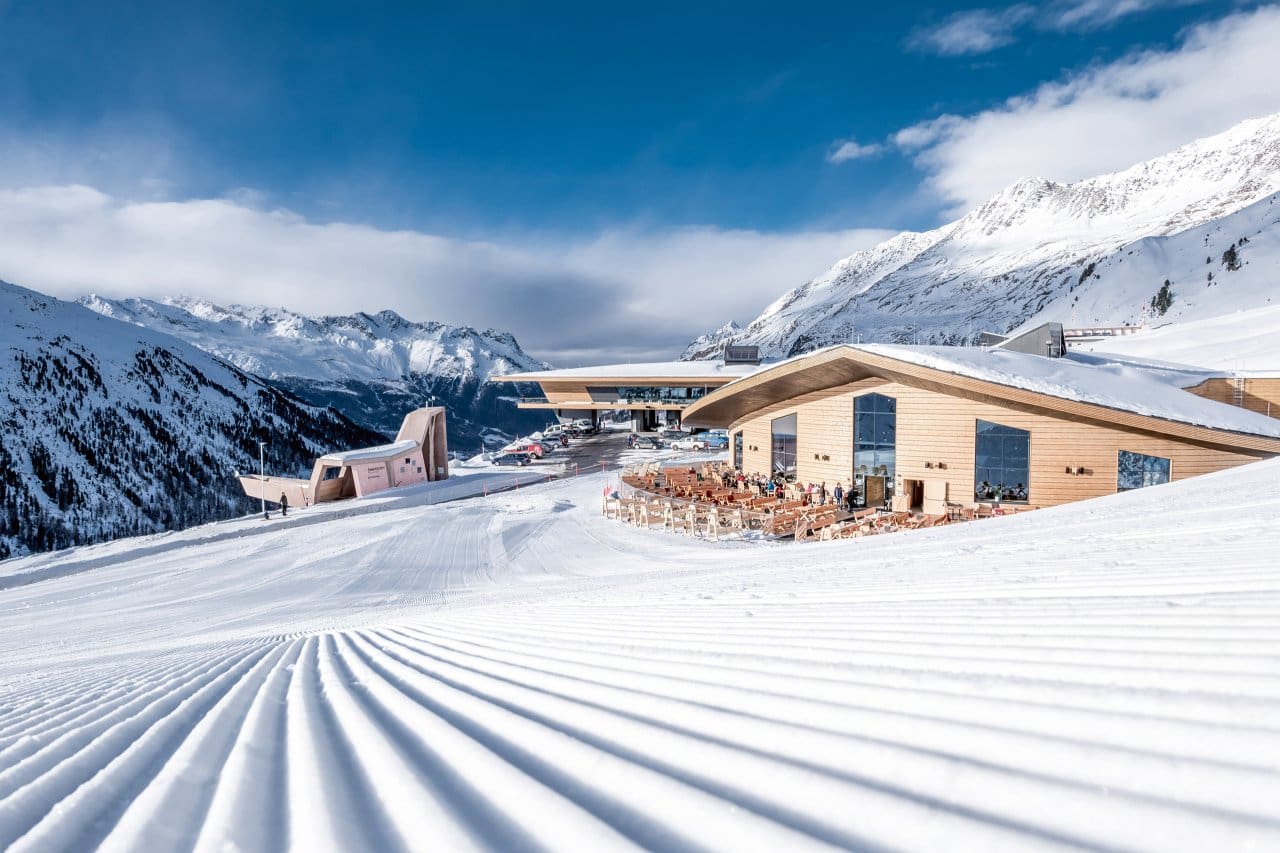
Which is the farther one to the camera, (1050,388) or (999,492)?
(999,492)

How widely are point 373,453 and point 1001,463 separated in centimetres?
2501

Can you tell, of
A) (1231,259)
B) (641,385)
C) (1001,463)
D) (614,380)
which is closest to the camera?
(1001,463)

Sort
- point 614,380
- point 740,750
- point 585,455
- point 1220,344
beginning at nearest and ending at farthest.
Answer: point 740,750, point 1220,344, point 585,455, point 614,380

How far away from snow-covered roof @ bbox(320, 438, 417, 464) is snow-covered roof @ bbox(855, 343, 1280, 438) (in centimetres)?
2151

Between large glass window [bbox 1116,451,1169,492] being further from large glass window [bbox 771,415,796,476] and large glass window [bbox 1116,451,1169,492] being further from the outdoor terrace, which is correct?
large glass window [bbox 771,415,796,476]

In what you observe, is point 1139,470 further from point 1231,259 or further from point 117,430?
point 1231,259

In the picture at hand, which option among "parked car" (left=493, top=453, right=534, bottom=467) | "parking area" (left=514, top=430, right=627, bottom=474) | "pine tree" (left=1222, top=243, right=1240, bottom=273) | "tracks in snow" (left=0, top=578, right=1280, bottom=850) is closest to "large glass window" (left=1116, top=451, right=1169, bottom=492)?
"tracks in snow" (left=0, top=578, right=1280, bottom=850)

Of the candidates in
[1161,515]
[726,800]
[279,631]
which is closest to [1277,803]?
[726,800]

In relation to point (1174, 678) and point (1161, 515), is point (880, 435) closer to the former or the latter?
point (1161, 515)

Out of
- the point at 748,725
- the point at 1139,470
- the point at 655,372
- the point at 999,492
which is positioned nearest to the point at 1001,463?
the point at 999,492

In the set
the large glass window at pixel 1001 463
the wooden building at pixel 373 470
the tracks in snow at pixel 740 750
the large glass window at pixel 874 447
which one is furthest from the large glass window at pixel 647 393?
the tracks in snow at pixel 740 750

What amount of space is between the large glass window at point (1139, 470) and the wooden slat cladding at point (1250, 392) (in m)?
13.8

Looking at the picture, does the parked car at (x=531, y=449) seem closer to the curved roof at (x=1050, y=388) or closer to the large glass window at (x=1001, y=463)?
the curved roof at (x=1050, y=388)

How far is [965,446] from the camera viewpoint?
16.9m
